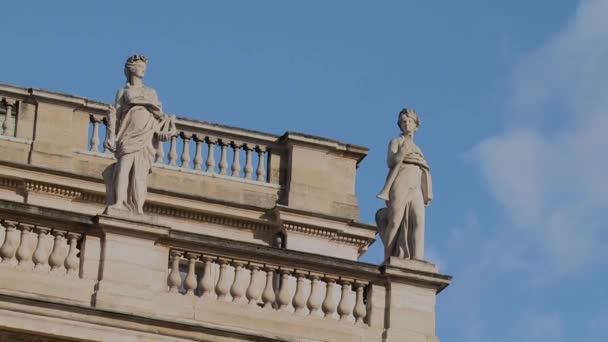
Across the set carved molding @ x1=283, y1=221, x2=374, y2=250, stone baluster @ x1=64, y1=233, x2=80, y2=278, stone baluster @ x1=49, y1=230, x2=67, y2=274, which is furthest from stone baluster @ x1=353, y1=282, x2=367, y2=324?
carved molding @ x1=283, y1=221, x2=374, y2=250

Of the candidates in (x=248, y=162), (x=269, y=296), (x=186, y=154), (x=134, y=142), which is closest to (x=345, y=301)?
(x=269, y=296)

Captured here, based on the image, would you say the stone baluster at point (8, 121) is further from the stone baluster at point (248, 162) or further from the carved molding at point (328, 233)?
the carved molding at point (328, 233)

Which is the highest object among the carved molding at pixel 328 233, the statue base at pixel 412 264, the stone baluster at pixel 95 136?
the stone baluster at pixel 95 136

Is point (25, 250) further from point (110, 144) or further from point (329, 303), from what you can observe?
point (329, 303)

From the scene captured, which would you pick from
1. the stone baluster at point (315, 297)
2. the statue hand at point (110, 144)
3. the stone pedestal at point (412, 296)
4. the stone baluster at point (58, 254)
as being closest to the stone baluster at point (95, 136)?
the statue hand at point (110, 144)

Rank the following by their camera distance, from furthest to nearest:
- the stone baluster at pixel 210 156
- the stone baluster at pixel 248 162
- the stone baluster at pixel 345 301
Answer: the stone baluster at pixel 248 162 → the stone baluster at pixel 210 156 → the stone baluster at pixel 345 301

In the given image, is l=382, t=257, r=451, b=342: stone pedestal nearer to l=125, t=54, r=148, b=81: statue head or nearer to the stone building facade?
the stone building facade

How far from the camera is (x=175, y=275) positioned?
99.0ft

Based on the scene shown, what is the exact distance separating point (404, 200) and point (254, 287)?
2.28 meters

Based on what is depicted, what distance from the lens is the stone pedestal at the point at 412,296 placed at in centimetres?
3089

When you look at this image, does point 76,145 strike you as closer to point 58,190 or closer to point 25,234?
point 58,190

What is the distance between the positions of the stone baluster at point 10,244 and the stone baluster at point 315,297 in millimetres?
3552

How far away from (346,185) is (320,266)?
704cm

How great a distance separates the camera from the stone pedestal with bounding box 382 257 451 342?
3089cm
